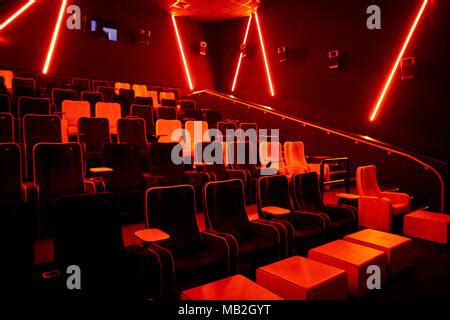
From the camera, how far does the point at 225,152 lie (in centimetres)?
475

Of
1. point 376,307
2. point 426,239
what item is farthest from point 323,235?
point 426,239

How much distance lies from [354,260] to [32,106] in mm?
4315

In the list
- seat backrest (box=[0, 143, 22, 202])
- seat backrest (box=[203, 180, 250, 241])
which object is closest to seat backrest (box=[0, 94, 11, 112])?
seat backrest (box=[0, 143, 22, 202])

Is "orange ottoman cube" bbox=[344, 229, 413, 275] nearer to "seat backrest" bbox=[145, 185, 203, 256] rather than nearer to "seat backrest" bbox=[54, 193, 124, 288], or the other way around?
"seat backrest" bbox=[145, 185, 203, 256]

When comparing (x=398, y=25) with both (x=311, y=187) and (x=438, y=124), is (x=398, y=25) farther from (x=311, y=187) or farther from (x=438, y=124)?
(x=311, y=187)

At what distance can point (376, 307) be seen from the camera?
2.20 metres

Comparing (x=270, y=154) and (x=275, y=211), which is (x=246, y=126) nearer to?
(x=270, y=154)

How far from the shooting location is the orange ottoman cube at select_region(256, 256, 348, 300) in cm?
197

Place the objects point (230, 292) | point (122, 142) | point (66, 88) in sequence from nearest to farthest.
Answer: point (230, 292) < point (122, 142) < point (66, 88)

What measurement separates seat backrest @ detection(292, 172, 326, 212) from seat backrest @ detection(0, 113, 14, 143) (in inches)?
123

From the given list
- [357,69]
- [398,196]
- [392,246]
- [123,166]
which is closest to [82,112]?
[123,166]

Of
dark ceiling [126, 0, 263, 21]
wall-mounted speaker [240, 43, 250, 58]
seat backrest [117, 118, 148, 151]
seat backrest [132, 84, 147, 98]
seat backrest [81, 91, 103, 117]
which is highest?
dark ceiling [126, 0, 263, 21]

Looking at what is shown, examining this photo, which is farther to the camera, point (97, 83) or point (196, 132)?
point (97, 83)

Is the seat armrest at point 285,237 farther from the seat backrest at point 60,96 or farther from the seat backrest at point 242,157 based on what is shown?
the seat backrest at point 60,96
